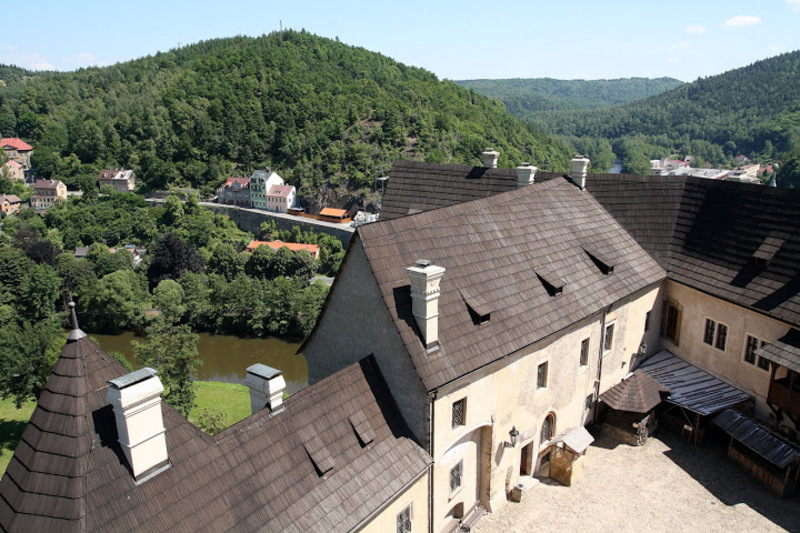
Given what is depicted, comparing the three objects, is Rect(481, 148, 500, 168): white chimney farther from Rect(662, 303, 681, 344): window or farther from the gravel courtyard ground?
the gravel courtyard ground

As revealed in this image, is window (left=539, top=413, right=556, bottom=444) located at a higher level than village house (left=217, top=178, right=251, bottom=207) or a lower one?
higher

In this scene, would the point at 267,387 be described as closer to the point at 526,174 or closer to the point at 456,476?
the point at 456,476

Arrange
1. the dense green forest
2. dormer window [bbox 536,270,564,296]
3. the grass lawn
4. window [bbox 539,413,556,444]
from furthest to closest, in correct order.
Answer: the dense green forest < the grass lawn < window [bbox 539,413,556,444] < dormer window [bbox 536,270,564,296]

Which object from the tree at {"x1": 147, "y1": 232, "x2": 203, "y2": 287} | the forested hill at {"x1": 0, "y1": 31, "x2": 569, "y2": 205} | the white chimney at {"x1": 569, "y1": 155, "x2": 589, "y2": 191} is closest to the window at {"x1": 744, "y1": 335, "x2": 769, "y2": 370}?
the white chimney at {"x1": 569, "y1": 155, "x2": 589, "y2": 191}

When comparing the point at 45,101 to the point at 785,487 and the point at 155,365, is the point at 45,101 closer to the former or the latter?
the point at 155,365

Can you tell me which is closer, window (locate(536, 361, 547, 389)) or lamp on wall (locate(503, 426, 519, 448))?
lamp on wall (locate(503, 426, 519, 448))

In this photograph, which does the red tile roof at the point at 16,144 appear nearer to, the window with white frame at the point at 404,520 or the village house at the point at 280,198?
the village house at the point at 280,198

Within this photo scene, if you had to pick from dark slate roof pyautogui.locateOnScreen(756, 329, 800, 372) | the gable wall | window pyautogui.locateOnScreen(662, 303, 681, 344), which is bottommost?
window pyautogui.locateOnScreen(662, 303, 681, 344)
